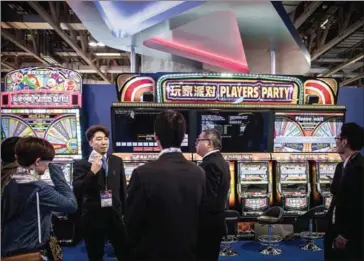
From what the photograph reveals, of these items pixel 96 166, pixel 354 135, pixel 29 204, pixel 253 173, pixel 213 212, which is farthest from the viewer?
pixel 253 173

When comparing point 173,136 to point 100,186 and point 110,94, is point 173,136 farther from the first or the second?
point 110,94

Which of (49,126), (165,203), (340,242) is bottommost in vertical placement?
(340,242)

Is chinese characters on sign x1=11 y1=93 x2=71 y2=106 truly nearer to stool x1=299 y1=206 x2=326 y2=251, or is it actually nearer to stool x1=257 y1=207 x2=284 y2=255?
stool x1=257 y1=207 x2=284 y2=255

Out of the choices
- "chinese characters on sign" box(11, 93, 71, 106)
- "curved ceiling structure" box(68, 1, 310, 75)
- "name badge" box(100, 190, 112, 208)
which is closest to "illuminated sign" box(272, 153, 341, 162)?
"curved ceiling structure" box(68, 1, 310, 75)

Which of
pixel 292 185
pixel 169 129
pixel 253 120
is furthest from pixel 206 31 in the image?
pixel 169 129

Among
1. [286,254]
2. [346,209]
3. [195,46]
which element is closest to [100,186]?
[346,209]

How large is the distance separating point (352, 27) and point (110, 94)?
576 cm

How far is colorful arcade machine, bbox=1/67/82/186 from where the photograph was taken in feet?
16.0

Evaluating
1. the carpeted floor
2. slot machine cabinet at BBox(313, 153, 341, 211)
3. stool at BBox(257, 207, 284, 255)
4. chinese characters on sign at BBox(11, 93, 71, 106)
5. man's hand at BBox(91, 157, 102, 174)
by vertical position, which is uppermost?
chinese characters on sign at BBox(11, 93, 71, 106)

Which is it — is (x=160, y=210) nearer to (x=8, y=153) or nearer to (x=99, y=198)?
(x=8, y=153)

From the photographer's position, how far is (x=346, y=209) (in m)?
2.93

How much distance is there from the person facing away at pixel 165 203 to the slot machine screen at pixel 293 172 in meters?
3.34

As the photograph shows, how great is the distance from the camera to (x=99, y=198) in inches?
147

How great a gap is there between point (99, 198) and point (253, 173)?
7.55 feet
